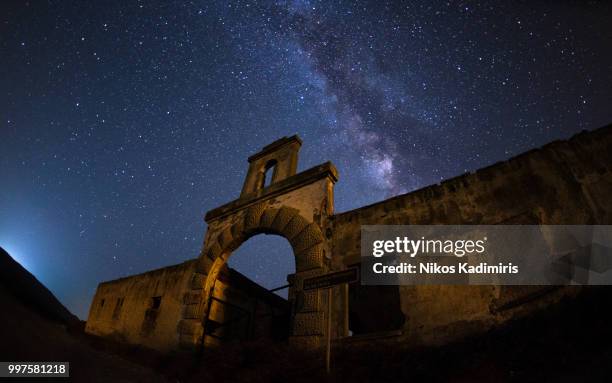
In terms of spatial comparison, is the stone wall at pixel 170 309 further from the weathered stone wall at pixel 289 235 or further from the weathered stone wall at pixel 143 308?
the weathered stone wall at pixel 289 235

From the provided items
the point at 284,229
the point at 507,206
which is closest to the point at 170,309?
the point at 284,229

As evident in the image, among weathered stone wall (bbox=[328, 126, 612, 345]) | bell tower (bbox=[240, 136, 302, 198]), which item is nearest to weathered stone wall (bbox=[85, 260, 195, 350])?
bell tower (bbox=[240, 136, 302, 198])

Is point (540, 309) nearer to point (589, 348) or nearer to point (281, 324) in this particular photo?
point (589, 348)

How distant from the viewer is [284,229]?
28.1 ft

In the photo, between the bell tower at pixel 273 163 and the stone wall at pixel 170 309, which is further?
the bell tower at pixel 273 163

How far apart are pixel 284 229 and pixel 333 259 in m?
1.91

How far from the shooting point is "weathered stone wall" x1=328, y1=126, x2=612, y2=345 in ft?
16.9

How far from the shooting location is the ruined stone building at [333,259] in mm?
5328

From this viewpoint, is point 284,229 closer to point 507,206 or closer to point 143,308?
point 507,206

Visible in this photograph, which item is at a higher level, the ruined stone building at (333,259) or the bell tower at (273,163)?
the bell tower at (273,163)

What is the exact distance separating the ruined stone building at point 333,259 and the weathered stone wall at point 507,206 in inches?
0.7

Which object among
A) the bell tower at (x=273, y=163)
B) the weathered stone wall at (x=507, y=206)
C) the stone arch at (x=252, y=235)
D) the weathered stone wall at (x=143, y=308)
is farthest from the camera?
the bell tower at (x=273, y=163)

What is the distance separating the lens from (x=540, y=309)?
15.7 ft

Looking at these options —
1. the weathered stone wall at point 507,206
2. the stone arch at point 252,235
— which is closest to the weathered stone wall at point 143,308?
the stone arch at point 252,235
